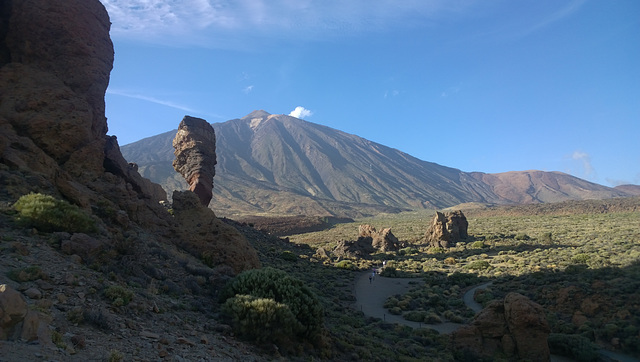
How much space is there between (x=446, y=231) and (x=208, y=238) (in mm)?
→ 39361

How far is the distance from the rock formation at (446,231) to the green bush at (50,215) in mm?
42466

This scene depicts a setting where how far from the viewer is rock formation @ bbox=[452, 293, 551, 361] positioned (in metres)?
12.8

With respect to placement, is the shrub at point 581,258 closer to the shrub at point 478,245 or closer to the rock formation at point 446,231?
the shrub at point 478,245

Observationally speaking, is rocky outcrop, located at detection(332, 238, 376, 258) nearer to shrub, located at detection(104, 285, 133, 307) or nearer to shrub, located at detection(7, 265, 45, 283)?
shrub, located at detection(104, 285, 133, 307)

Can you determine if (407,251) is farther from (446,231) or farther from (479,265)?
(479,265)

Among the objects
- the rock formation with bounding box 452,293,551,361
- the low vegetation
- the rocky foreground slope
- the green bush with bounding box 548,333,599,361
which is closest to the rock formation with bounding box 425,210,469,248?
the low vegetation

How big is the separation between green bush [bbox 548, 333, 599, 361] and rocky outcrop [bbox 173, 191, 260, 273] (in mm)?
12385

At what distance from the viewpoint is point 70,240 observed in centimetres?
806

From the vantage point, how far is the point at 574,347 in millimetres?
13922

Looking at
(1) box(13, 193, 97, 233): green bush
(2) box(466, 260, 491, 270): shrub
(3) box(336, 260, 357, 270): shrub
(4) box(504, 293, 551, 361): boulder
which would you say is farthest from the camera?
(3) box(336, 260, 357, 270): shrub

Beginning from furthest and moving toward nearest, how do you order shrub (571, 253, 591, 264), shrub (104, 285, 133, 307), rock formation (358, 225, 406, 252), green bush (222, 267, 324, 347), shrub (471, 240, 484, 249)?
rock formation (358, 225, 406, 252) < shrub (471, 240, 484, 249) < shrub (571, 253, 591, 264) < green bush (222, 267, 324, 347) < shrub (104, 285, 133, 307)

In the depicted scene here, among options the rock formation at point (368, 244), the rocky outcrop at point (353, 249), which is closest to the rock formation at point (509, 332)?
the rocky outcrop at point (353, 249)

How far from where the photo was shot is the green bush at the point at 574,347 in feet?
44.1

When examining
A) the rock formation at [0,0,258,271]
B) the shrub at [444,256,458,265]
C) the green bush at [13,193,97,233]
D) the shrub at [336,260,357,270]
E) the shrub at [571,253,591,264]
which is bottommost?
the shrub at [336,260,357,270]
